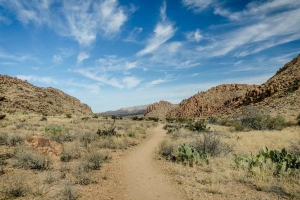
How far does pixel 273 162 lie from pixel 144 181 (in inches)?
212

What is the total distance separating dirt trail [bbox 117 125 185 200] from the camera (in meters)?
6.45

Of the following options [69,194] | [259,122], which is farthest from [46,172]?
[259,122]

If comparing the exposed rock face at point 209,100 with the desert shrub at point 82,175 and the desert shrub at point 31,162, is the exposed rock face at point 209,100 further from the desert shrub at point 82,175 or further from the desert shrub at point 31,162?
the desert shrub at point 31,162

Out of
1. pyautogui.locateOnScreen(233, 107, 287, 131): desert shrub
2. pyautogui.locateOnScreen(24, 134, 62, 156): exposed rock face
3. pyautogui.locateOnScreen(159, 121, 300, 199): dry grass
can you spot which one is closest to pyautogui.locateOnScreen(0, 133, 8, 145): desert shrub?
pyautogui.locateOnScreen(24, 134, 62, 156): exposed rock face

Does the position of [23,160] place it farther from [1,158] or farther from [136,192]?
[136,192]

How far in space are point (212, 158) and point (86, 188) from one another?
603 cm

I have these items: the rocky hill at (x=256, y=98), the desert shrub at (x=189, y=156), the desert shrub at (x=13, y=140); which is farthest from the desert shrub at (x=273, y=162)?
the rocky hill at (x=256, y=98)

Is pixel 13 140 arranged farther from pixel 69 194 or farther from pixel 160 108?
pixel 160 108

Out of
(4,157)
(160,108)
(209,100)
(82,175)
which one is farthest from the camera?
(160,108)

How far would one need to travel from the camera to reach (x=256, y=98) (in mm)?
50375

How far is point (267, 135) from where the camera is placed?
56.2 feet

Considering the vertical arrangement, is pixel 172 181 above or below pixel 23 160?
below

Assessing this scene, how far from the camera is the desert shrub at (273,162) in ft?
25.9

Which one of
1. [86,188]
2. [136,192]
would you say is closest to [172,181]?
[136,192]
